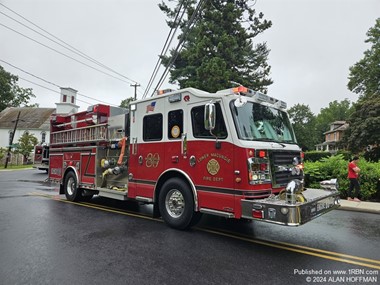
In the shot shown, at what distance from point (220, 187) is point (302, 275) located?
1.96 meters

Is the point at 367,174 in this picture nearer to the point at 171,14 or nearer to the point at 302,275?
the point at 302,275

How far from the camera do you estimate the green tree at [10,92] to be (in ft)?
202

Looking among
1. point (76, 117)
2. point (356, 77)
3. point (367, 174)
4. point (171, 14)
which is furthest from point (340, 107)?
point (76, 117)

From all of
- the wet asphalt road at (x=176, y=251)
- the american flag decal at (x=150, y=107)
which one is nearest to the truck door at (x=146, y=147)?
the american flag decal at (x=150, y=107)

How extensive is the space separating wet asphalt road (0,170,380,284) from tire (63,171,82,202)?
197cm

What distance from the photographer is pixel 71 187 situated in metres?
9.77

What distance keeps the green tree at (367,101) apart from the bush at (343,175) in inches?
774

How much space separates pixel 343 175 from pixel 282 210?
784cm

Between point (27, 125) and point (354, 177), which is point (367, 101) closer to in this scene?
point (354, 177)

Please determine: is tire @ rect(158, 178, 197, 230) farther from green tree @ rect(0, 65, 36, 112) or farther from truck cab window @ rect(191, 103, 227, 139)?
green tree @ rect(0, 65, 36, 112)

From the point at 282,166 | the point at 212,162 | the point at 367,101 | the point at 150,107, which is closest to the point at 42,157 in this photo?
the point at 150,107

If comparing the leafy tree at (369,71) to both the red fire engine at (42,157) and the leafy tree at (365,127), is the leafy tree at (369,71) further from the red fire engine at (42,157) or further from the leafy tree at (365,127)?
the red fire engine at (42,157)

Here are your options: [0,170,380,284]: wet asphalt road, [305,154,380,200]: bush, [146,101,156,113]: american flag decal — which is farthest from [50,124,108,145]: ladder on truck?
[305,154,380,200]: bush

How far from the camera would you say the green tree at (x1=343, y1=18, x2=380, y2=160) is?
28.1m
